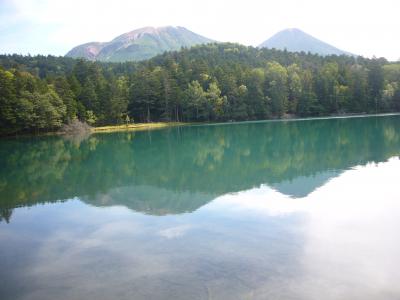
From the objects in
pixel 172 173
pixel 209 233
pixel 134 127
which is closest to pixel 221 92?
pixel 134 127

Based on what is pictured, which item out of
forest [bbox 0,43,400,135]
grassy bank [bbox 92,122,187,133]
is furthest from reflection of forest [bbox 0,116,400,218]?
forest [bbox 0,43,400,135]

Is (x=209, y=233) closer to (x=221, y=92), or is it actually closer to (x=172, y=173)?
(x=172, y=173)

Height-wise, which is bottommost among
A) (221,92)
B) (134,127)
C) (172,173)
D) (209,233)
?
(209,233)

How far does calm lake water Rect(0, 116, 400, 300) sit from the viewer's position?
27.3 ft

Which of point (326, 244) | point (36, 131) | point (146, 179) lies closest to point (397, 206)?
point (326, 244)

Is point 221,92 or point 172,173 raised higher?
point 221,92

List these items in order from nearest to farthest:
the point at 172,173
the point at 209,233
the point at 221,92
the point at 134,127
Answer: the point at 209,233
the point at 172,173
the point at 134,127
the point at 221,92

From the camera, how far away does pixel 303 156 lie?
28109 mm

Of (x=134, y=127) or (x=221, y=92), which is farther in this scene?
(x=221, y=92)

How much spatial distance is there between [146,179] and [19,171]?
12.0 meters

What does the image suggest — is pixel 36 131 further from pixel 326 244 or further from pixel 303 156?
pixel 326 244

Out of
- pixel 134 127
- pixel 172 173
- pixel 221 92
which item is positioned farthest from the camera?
pixel 221 92

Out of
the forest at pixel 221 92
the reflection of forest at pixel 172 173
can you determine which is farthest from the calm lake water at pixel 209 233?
the forest at pixel 221 92

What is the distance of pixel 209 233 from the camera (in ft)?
38.5
